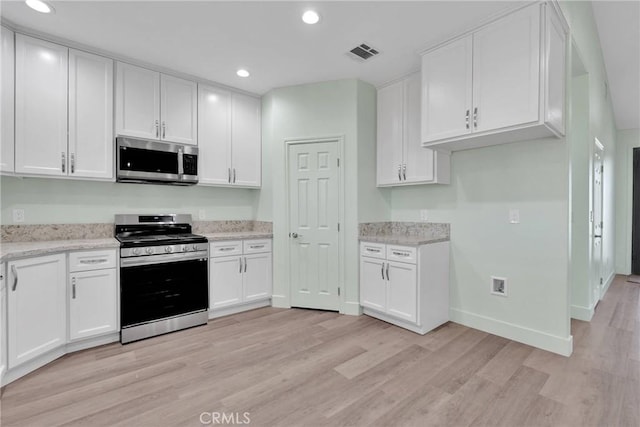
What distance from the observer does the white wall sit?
5395 millimetres

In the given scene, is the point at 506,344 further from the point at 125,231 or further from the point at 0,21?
the point at 0,21

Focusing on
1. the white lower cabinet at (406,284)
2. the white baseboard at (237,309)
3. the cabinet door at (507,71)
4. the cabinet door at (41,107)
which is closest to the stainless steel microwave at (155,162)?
the cabinet door at (41,107)

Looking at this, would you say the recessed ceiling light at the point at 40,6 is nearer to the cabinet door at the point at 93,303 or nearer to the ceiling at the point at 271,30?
the ceiling at the point at 271,30

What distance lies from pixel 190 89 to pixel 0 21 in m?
1.50

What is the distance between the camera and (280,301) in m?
3.76

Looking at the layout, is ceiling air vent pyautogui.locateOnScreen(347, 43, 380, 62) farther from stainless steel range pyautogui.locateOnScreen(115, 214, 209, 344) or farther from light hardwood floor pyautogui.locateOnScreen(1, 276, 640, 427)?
light hardwood floor pyautogui.locateOnScreen(1, 276, 640, 427)

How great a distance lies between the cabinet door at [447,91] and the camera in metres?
2.57

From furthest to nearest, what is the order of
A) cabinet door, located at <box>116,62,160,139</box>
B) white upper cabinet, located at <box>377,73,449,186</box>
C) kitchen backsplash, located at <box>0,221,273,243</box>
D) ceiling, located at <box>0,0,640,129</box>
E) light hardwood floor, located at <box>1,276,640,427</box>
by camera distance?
white upper cabinet, located at <box>377,73,449,186</box>
cabinet door, located at <box>116,62,160,139</box>
kitchen backsplash, located at <box>0,221,273,243</box>
ceiling, located at <box>0,0,640,129</box>
light hardwood floor, located at <box>1,276,640,427</box>

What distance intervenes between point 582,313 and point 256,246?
3735 mm

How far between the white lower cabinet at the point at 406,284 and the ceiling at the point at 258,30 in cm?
195

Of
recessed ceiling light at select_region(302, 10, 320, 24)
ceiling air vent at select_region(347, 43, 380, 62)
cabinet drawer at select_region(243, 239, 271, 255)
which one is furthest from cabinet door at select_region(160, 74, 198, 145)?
ceiling air vent at select_region(347, 43, 380, 62)

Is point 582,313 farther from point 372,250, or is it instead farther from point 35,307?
point 35,307

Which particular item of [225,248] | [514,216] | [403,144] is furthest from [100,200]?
[514,216]

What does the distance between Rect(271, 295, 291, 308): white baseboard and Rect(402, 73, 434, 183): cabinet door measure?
6.69 ft
